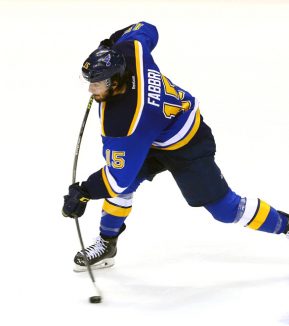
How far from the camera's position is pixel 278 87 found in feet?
16.6

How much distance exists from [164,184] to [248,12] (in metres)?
3.44

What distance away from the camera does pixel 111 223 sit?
311cm

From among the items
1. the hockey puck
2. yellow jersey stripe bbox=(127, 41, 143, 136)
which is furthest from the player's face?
the hockey puck

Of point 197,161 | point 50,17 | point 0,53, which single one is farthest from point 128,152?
point 50,17

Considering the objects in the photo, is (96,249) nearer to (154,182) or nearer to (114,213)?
(114,213)

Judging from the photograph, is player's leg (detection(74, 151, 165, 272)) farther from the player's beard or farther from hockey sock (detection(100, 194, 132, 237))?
the player's beard

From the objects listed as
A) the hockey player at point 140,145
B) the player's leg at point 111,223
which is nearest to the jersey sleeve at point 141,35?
the hockey player at point 140,145

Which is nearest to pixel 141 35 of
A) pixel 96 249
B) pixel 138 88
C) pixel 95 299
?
pixel 138 88

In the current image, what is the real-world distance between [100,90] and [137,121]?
17 centimetres

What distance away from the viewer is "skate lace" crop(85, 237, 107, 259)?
3111 millimetres

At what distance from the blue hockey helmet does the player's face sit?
2cm

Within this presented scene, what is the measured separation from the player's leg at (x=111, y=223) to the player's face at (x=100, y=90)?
1.51 ft

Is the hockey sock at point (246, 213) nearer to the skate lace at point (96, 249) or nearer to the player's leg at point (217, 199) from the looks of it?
the player's leg at point (217, 199)

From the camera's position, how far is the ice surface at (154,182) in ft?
9.07
